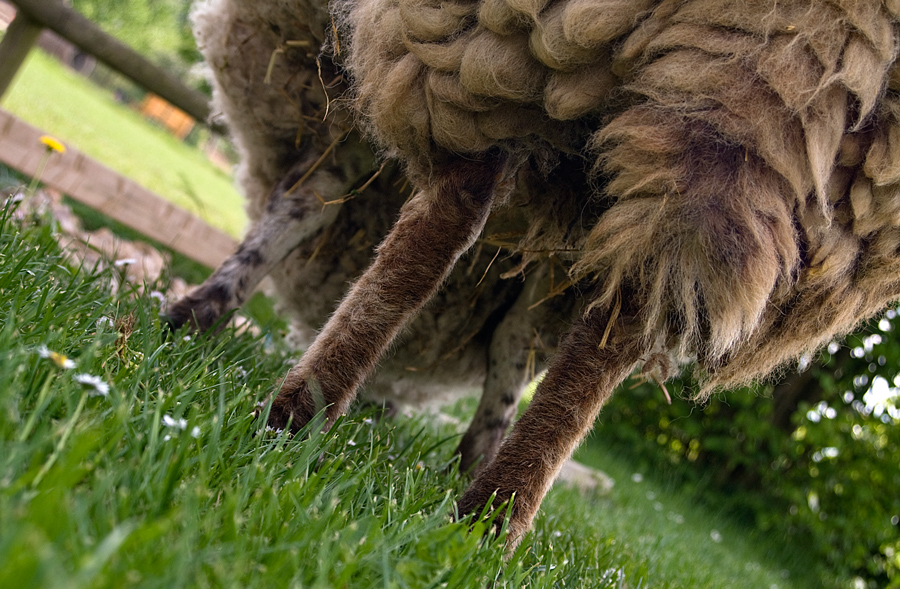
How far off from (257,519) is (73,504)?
0.31 meters

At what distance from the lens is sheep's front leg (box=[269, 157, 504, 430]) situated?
1.72 metres

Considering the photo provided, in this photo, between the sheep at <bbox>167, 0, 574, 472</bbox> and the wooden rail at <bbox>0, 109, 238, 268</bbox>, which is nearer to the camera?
the sheep at <bbox>167, 0, 574, 472</bbox>

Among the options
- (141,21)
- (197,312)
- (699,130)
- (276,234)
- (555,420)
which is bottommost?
(197,312)

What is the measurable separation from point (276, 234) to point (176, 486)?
1.51 meters

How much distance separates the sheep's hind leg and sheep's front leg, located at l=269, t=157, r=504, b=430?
2.79 feet

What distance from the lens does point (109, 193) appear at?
448 cm

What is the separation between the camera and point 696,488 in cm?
646

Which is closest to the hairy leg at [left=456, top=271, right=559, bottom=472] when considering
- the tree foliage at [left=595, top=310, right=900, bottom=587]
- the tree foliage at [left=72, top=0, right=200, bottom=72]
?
the tree foliage at [left=595, top=310, right=900, bottom=587]

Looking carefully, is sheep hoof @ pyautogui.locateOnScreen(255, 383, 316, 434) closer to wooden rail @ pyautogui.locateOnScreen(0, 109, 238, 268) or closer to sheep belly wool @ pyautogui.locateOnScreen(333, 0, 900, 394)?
sheep belly wool @ pyautogui.locateOnScreen(333, 0, 900, 394)

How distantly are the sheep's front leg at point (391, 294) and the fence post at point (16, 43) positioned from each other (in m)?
3.65

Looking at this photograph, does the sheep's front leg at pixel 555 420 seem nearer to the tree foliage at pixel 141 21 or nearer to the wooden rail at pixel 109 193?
the wooden rail at pixel 109 193

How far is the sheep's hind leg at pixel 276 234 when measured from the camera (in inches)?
98.4

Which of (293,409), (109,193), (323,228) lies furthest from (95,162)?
(293,409)

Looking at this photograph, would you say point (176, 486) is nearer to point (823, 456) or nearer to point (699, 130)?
point (699, 130)
